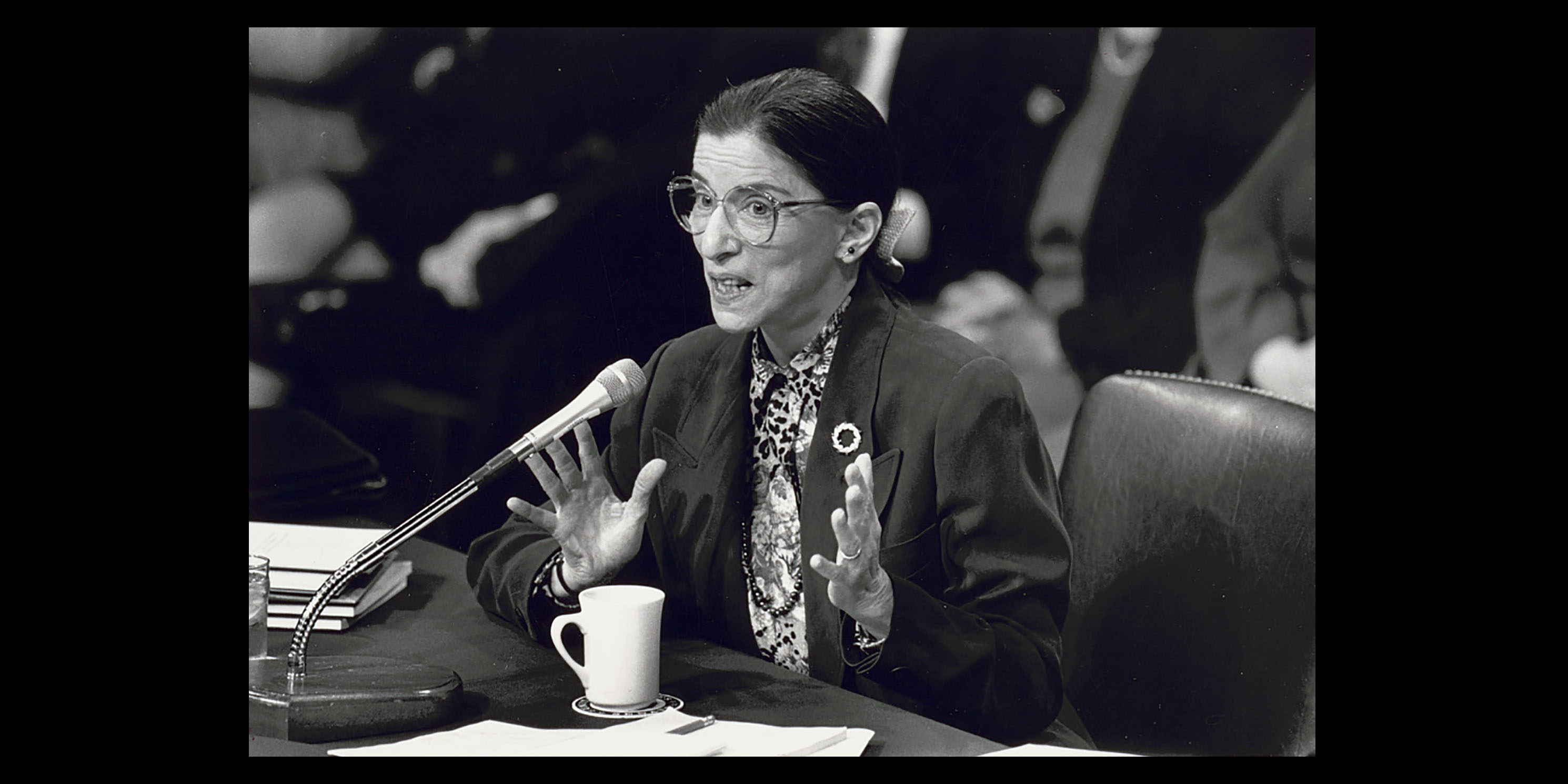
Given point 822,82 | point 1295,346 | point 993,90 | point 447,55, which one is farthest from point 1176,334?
point 447,55

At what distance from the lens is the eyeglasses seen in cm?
200

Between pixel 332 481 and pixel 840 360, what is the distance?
83 cm

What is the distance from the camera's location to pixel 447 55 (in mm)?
2096

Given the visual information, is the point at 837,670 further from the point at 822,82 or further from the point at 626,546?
the point at 822,82

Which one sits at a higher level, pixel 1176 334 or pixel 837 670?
pixel 1176 334

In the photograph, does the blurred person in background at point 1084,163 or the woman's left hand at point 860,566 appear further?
the blurred person in background at point 1084,163

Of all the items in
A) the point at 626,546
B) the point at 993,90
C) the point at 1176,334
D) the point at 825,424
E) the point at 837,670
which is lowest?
the point at 837,670

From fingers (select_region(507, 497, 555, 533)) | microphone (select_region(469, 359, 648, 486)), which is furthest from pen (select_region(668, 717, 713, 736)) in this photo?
microphone (select_region(469, 359, 648, 486))

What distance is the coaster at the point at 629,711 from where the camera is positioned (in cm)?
198

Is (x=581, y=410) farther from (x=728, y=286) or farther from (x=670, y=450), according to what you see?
(x=728, y=286)

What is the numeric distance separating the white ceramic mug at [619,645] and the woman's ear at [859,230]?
0.58m

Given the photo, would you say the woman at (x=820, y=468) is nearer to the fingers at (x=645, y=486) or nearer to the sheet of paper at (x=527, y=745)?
the fingers at (x=645, y=486)

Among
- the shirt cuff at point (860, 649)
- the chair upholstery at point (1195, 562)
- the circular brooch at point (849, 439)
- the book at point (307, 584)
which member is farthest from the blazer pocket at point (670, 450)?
the chair upholstery at point (1195, 562)

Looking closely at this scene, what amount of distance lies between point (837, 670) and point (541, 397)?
62 centimetres
